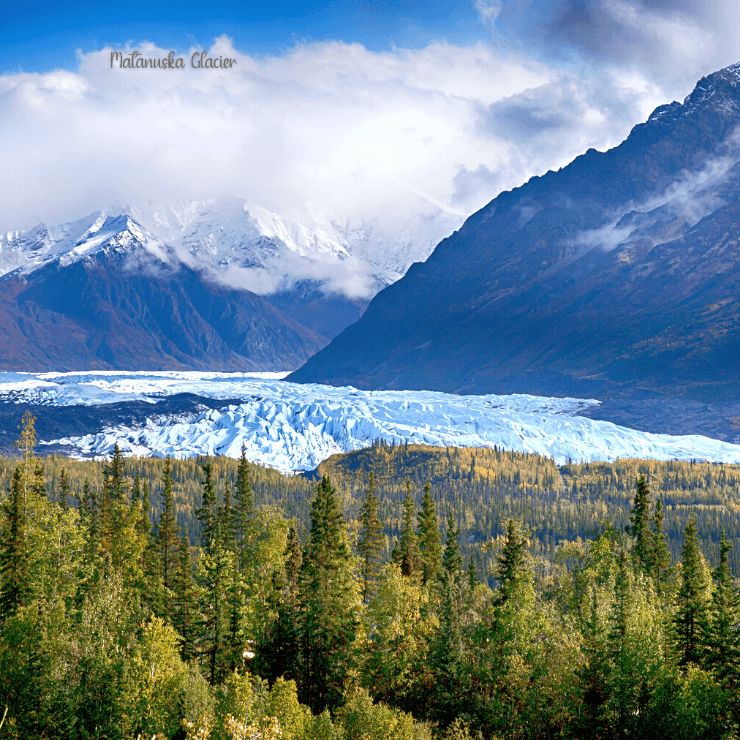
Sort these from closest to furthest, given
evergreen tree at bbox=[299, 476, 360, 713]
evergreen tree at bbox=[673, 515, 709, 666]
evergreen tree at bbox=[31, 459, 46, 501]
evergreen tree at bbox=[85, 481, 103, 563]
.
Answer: evergreen tree at bbox=[673, 515, 709, 666] < evergreen tree at bbox=[299, 476, 360, 713] < evergreen tree at bbox=[31, 459, 46, 501] < evergreen tree at bbox=[85, 481, 103, 563]

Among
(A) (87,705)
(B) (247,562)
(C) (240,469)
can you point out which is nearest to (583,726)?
(A) (87,705)

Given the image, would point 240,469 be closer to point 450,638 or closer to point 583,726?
point 450,638

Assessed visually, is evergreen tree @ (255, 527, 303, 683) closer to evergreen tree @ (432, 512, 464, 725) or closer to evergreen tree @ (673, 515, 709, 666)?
evergreen tree @ (432, 512, 464, 725)

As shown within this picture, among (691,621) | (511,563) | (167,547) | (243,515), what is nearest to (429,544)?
(511,563)

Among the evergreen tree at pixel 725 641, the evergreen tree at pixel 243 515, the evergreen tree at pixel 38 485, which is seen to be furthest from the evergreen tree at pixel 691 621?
the evergreen tree at pixel 38 485

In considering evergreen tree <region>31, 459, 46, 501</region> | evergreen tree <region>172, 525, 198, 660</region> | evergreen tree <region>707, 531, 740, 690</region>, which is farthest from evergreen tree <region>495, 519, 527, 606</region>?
evergreen tree <region>31, 459, 46, 501</region>
